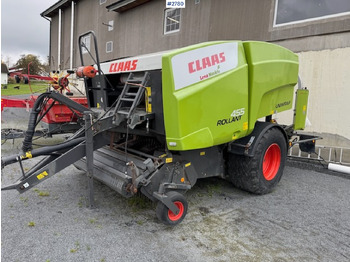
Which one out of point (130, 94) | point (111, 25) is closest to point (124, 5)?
point (111, 25)

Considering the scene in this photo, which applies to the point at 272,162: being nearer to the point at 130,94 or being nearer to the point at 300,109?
the point at 300,109

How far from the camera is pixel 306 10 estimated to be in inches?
232

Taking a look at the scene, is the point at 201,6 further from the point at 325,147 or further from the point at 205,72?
the point at 205,72

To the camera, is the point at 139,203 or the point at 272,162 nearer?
the point at 139,203

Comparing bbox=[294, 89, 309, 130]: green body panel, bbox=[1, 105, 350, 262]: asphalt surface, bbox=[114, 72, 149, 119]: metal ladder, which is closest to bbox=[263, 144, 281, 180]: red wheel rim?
bbox=[1, 105, 350, 262]: asphalt surface

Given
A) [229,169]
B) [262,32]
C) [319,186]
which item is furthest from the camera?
[262,32]

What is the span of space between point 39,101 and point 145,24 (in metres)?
8.95

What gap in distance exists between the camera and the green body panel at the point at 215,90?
104 inches

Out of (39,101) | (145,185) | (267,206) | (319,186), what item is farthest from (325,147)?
(39,101)

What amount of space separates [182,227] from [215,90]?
149 cm

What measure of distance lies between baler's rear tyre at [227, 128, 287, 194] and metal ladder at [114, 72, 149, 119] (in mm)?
1587

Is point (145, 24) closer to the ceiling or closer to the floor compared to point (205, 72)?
closer to the ceiling

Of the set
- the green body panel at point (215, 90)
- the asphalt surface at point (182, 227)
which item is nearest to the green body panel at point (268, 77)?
the green body panel at point (215, 90)

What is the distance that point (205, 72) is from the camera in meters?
2.82
